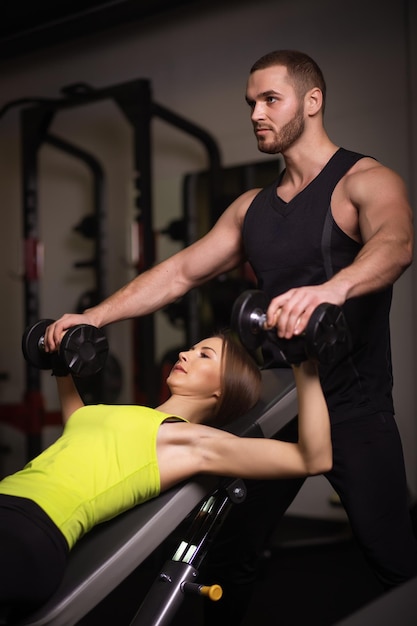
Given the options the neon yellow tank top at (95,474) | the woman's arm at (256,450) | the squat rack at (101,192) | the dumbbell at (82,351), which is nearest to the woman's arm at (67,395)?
the dumbbell at (82,351)

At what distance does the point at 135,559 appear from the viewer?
1370 millimetres

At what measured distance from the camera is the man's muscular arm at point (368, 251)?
1215 millimetres

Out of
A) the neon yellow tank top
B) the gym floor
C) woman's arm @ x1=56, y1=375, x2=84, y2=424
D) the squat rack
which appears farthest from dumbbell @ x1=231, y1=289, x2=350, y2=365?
the squat rack

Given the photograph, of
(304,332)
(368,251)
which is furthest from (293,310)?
(368,251)

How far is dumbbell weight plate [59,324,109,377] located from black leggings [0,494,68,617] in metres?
0.33

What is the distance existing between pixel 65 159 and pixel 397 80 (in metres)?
2.28

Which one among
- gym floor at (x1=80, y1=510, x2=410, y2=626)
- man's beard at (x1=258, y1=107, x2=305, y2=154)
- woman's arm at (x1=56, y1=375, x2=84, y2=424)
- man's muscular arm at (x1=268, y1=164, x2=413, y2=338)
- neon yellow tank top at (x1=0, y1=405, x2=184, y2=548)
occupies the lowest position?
gym floor at (x1=80, y1=510, x2=410, y2=626)

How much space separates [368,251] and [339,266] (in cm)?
22

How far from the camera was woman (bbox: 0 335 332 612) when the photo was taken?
1312 mm

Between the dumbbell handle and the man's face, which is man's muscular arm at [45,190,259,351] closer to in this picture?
the man's face

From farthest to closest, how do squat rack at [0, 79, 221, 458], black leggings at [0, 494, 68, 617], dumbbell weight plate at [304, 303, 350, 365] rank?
squat rack at [0, 79, 221, 458] → black leggings at [0, 494, 68, 617] → dumbbell weight plate at [304, 303, 350, 365]

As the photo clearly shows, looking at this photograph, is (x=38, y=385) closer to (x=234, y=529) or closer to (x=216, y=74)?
(x=216, y=74)

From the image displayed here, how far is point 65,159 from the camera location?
15.6 ft

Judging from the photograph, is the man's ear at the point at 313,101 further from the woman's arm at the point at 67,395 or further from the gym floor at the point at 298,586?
the gym floor at the point at 298,586
